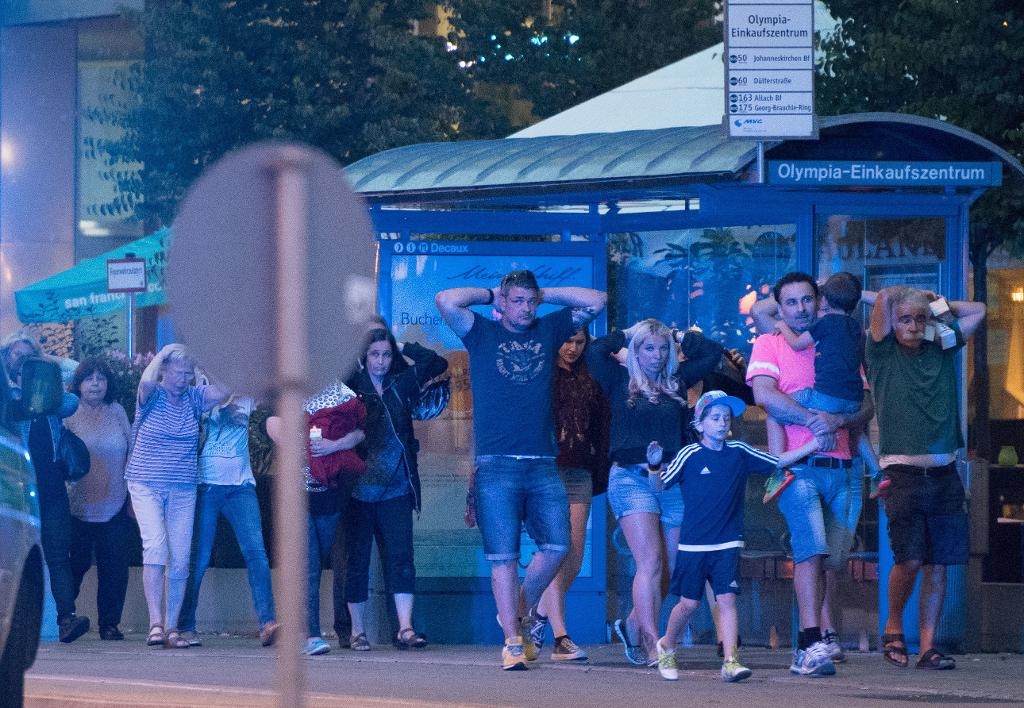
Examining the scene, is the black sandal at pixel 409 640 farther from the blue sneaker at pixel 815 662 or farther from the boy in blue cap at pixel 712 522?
the blue sneaker at pixel 815 662

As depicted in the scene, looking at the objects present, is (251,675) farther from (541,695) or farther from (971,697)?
(971,697)

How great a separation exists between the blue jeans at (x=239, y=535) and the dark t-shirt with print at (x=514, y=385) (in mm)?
2148

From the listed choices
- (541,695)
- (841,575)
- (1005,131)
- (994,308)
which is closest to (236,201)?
(541,695)

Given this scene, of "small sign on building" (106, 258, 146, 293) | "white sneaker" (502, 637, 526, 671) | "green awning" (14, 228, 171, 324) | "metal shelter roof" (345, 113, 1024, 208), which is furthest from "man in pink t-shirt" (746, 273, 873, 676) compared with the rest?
"green awning" (14, 228, 171, 324)

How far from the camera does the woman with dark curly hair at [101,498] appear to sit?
1183cm

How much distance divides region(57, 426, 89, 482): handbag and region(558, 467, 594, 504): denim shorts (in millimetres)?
3092

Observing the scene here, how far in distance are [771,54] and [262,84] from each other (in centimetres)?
1652

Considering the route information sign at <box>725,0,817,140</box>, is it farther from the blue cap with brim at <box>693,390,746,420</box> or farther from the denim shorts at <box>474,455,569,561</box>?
the denim shorts at <box>474,455,569,561</box>

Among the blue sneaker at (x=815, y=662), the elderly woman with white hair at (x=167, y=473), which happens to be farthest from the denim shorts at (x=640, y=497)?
the elderly woman with white hair at (x=167, y=473)

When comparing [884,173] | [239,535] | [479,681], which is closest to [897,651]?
[479,681]

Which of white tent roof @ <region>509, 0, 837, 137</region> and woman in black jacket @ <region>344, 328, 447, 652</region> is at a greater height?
white tent roof @ <region>509, 0, 837, 137</region>

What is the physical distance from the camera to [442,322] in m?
11.3

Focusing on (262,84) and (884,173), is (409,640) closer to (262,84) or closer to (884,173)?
(884,173)

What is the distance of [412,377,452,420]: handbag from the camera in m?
11.0
